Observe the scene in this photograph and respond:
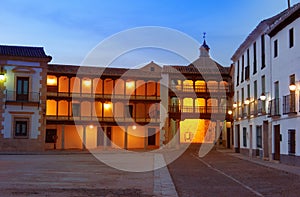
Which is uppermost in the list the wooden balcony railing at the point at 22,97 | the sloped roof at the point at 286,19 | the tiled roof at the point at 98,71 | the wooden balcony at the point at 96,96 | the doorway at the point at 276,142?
the tiled roof at the point at 98,71

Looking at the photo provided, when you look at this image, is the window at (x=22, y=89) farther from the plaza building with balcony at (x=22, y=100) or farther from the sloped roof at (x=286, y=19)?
the sloped roof at (x=286, y=19)

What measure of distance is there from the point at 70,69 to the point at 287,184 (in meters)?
33.3

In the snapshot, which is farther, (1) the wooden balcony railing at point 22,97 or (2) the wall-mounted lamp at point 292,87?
(1) the wooden balcony railing at point 22,97

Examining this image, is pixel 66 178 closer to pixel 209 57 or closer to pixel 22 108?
pixel 22 108

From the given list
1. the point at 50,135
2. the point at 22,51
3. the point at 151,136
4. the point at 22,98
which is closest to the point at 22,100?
the point at 22,98

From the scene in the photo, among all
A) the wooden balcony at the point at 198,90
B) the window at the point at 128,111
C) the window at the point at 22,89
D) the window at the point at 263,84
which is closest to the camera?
the window at the point at 263,84

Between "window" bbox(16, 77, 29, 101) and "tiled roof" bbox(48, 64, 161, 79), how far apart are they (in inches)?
282

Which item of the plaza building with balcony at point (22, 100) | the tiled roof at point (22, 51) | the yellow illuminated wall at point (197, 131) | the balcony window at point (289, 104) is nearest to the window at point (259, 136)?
the balcony window at point (289, 104)


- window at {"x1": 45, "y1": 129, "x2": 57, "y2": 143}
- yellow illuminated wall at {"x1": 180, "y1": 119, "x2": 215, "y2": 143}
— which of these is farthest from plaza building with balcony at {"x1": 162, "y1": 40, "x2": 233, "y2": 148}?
window at {"x1": 45, "y1": 129, "x2": 57, "y2": 143}

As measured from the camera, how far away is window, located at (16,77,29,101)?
35.3 meters

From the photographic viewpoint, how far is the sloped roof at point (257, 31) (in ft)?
85.7

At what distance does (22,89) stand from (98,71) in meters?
11.1

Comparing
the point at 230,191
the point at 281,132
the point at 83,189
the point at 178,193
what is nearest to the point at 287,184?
the point at 230,191

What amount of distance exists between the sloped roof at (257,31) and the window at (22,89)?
16.5 m
